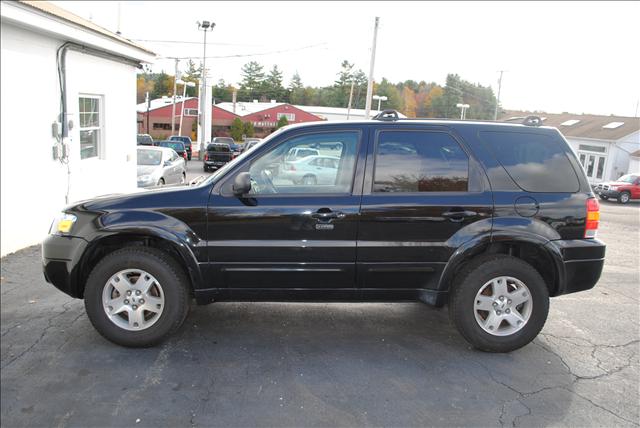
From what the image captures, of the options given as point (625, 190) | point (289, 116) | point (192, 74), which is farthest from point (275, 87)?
point (625, 190)

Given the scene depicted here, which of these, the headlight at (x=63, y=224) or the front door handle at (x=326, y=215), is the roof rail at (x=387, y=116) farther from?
the headlight at (x=63, y=224)

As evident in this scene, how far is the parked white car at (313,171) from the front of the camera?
4.04 metres

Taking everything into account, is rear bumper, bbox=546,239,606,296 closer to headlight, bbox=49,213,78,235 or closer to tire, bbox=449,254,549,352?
tire, bbox=449,254,549,352

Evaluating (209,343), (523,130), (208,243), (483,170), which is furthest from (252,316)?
(523,130)

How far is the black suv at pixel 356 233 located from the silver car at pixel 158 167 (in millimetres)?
8614

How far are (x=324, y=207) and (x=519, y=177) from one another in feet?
5.44

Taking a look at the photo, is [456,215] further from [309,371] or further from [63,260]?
[63,260]

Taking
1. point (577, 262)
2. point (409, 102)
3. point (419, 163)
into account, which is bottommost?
point (577, 262)

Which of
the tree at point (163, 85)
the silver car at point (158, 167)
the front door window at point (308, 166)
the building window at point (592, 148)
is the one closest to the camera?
the front door window at point (308, 166)

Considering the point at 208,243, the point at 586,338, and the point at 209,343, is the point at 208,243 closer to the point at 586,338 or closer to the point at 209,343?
Answer: the point at 209,343

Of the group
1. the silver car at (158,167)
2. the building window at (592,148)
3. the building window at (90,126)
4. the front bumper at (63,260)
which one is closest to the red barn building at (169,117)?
the building window at (592,148)

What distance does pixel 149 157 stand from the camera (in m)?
13.4

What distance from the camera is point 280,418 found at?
3098 mm

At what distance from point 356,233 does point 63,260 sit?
234cm
